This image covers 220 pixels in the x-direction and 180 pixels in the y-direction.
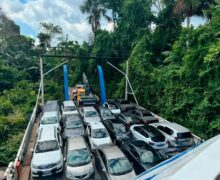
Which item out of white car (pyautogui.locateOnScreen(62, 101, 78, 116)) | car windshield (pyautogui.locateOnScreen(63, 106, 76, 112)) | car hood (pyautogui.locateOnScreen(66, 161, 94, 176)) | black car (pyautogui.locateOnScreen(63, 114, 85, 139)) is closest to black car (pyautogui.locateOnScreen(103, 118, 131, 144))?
black car (pyautogui.locateOnScreen(63, 114, 85, 139))

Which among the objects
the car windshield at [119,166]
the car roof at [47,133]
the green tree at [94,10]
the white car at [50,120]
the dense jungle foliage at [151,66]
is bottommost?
the car windshield at [119,166]

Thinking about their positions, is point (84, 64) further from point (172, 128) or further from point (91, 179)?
point (91, 179)

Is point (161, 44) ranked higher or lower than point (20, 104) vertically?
higher

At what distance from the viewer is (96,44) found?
100 ft

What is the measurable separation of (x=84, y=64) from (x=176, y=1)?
1490 centimetres

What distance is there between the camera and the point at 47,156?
31.5 ft

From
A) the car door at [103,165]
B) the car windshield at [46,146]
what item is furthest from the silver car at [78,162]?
the car windshield at [46,146]

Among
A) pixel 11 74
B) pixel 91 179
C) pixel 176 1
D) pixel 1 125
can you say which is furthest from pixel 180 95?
pixel 11 74

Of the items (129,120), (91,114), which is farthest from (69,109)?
(129,120)

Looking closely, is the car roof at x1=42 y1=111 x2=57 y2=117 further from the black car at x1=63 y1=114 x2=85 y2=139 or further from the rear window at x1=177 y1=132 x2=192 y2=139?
the rear window at x1=177 y1=132 x2=192 y2=139

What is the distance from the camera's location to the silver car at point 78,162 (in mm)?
8789

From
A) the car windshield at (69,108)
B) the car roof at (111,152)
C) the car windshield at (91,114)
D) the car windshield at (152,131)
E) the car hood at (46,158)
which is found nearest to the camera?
the car roof at (111,152)

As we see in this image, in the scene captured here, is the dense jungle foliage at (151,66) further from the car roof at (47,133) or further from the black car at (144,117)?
the car roof at (47,133)

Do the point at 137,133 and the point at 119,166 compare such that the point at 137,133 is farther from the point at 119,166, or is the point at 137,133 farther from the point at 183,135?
the point at 119,166
